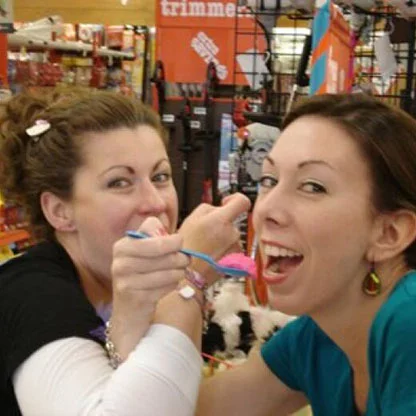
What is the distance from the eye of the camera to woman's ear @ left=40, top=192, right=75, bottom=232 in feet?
5.06

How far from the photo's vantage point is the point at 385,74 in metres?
2.59

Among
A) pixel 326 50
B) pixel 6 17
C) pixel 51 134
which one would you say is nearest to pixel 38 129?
pixel 51 134

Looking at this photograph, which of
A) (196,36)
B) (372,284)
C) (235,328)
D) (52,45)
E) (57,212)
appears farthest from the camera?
(196,36)

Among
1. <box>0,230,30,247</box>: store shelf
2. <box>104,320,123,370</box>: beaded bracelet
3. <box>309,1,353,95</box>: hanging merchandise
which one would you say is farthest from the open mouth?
<box>0,230,30,247</box>: store shelf

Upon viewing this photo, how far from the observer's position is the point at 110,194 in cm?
146

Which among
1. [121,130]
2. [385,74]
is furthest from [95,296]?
[385,74]

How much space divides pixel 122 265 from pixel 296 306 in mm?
327

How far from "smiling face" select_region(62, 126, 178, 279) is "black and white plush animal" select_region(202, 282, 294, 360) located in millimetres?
383

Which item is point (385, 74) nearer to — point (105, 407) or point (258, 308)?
point (258, 308)

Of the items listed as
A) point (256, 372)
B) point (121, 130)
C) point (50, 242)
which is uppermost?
point (121, 130)

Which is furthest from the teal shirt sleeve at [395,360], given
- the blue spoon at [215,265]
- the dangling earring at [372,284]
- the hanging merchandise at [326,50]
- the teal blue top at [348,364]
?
the hanging merchandise at [326,50]

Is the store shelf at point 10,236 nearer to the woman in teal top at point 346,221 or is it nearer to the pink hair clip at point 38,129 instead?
the pink hair clip at point 38,129

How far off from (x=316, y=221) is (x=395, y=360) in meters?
0.26

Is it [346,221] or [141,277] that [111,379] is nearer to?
[141,277]
